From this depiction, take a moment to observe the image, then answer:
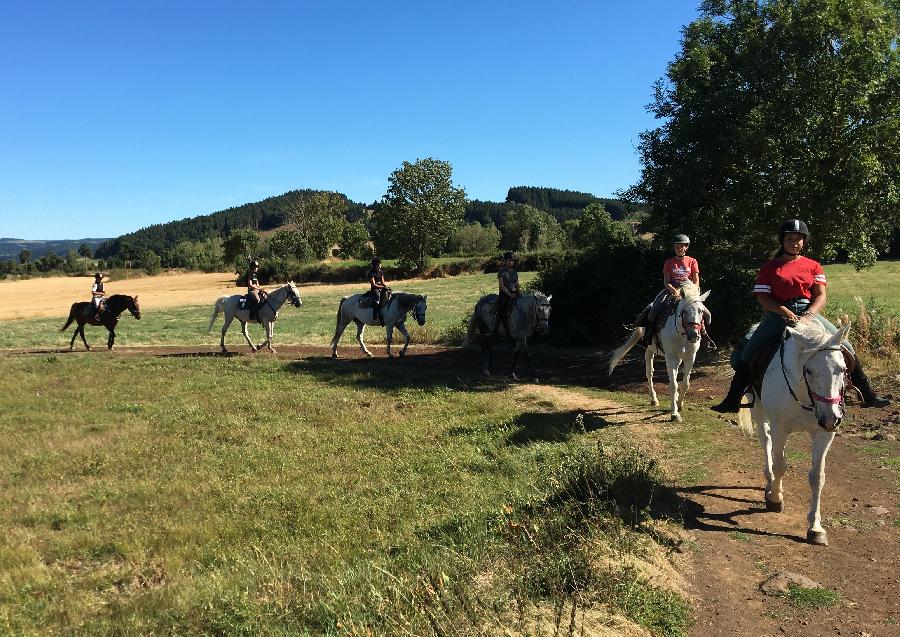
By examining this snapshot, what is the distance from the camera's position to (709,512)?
20.6 ft

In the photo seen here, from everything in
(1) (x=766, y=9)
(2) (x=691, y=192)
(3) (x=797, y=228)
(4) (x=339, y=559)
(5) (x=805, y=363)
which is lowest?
(4) (x=339, y=559)

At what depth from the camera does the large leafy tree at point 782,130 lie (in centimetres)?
1237

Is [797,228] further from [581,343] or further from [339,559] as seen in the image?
[581,343]

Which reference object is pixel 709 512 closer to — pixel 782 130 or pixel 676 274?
pixel 676 274

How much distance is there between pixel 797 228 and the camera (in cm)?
620

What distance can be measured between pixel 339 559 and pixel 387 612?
48.5 inches

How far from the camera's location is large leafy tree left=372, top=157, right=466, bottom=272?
67.6 m

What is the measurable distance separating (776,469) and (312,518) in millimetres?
5388

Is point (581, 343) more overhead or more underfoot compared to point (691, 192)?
more underfoot

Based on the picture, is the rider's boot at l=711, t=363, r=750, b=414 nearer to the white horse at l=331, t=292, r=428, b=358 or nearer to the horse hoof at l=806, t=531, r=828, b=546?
the horse hoof at l=806, t=531, r=828, b=546

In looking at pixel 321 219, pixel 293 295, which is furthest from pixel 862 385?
pixel 321 219

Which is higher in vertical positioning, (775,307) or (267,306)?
(775,307)

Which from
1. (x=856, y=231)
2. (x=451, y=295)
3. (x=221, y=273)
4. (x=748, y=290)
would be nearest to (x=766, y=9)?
(x=856, y=231)

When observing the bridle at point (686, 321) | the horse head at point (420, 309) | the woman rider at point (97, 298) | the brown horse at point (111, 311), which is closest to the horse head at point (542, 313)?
the bridle at point (686, 321)
